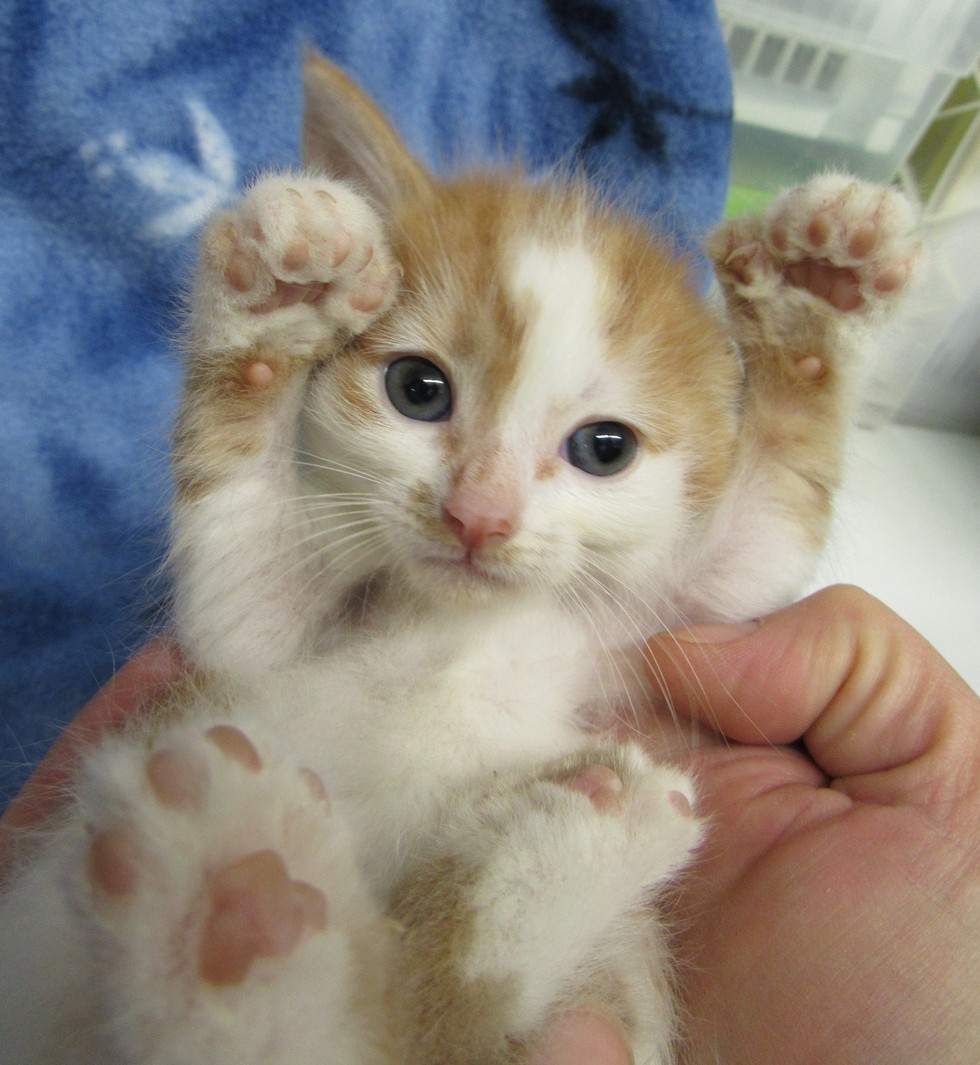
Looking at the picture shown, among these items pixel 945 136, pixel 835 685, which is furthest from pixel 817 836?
pixel 945 136

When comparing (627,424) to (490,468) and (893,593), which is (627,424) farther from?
(893,593)

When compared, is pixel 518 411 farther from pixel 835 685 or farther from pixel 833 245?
pixel 835 685

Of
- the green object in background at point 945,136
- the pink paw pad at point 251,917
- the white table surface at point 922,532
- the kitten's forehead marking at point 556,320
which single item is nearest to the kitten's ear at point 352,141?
the kitten's forehead marking at point 556,320

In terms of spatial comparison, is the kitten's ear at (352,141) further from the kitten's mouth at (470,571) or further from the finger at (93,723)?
the finger at (93,723)

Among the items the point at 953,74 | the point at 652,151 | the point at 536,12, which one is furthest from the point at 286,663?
the point at 953,74

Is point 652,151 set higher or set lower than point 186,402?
higher

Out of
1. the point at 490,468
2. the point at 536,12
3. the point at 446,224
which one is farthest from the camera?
the point at 536,12
